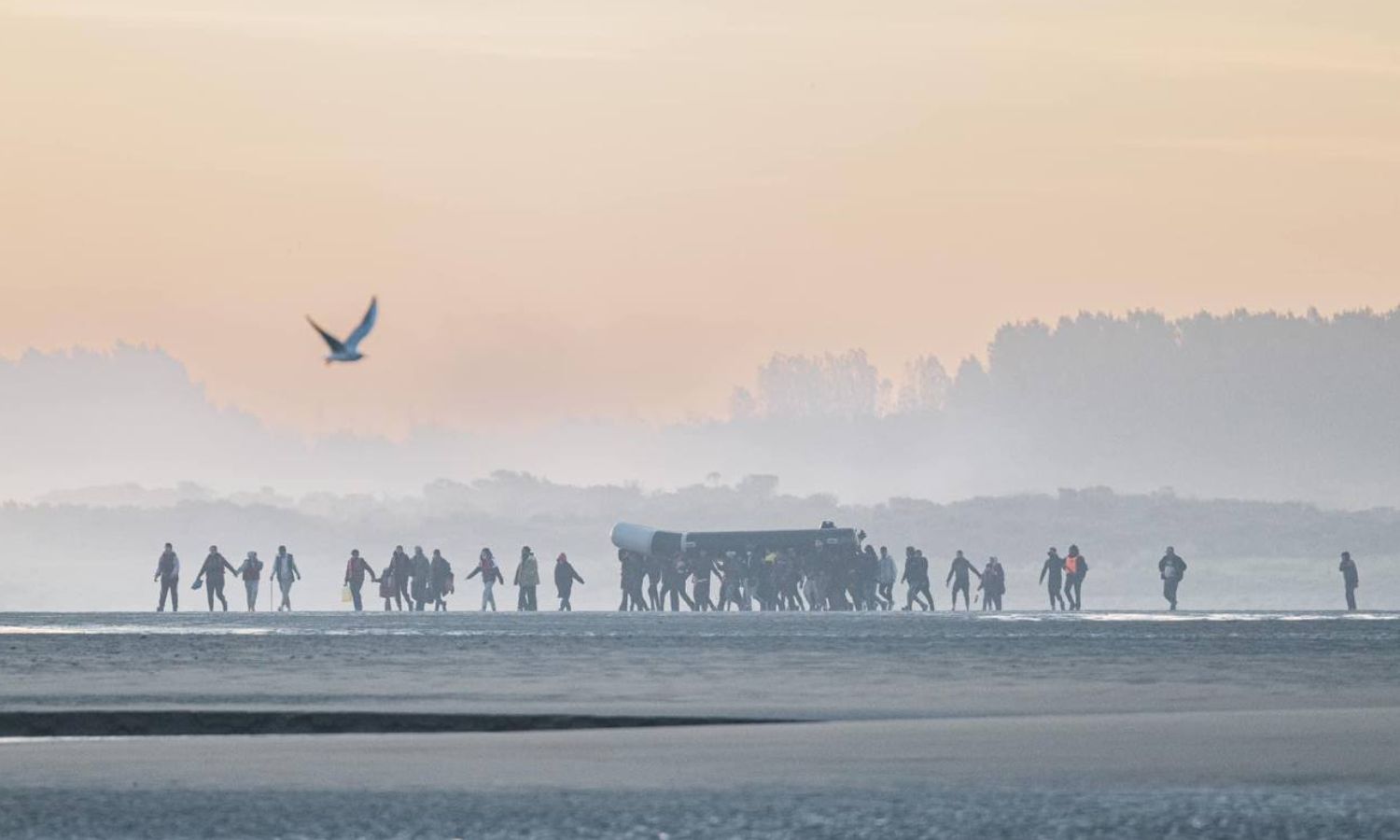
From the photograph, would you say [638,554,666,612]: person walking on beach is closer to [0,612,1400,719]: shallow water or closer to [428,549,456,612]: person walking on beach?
[428,549,456,612]: person walking on beach

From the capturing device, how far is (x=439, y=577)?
260ft

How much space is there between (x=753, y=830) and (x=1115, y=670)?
1847 centimetres

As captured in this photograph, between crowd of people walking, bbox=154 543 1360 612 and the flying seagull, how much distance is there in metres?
45.3

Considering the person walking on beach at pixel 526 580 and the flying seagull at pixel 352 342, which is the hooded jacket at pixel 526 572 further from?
the flying seagull at pixel 352 342

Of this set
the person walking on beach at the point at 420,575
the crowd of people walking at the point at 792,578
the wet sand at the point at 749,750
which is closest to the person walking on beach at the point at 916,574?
the crowd of people walking at the point at 792,578

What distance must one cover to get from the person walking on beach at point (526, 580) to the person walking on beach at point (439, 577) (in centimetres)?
190

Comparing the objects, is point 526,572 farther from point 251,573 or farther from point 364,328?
point 364,328

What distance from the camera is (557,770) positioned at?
16922 millimetres

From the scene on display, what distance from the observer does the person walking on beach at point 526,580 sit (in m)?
80.2

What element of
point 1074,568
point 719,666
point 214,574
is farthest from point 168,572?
point 719,666

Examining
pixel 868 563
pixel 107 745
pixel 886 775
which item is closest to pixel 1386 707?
pixel 886 775

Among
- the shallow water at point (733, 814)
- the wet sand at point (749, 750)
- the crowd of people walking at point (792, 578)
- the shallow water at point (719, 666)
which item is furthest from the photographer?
the crowd of people walking at point (792, 578)

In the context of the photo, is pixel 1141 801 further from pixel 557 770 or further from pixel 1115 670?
pixel 1115 670

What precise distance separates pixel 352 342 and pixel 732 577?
158 feet
